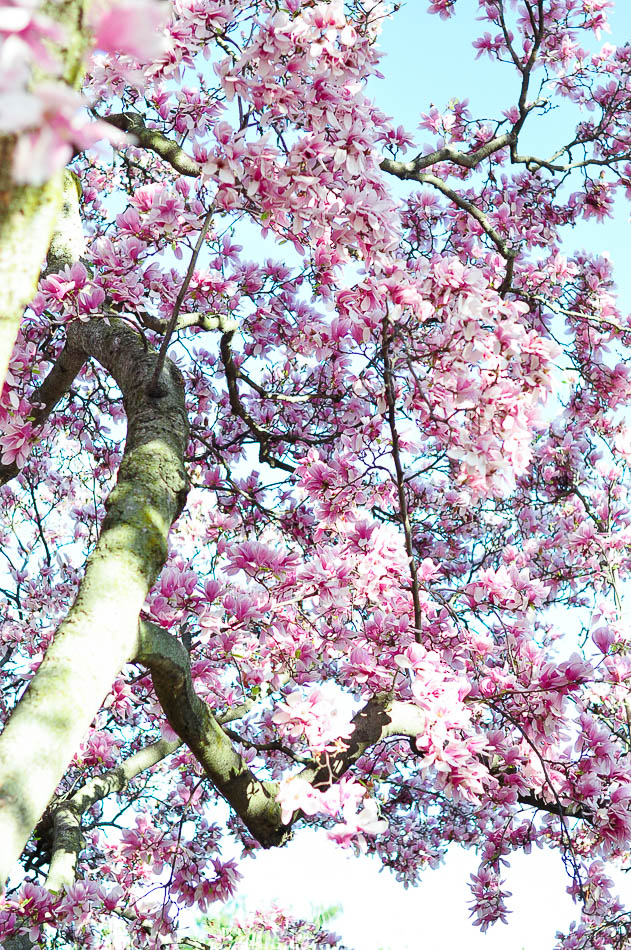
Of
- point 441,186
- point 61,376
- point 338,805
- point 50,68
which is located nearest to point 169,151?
point 61,376

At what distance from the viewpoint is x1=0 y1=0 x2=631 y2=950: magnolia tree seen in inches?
81.5

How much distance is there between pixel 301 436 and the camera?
470cm

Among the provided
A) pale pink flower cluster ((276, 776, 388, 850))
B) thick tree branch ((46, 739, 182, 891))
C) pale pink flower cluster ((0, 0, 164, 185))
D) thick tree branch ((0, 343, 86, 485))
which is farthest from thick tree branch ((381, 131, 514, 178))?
pale pink flower cluster ((0, 0, 164, 185))

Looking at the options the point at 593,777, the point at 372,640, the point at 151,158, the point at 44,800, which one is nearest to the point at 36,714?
the point at 44,800

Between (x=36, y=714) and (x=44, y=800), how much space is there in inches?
7.4

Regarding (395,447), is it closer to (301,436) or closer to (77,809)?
(301,436)

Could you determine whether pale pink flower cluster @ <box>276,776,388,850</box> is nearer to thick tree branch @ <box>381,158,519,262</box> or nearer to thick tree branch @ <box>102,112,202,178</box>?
thick tree branch @ <box>102,112,202,178</box>

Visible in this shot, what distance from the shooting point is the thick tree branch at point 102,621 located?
1.66 metres

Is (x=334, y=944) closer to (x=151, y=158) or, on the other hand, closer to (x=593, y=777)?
(x=593, y=777)

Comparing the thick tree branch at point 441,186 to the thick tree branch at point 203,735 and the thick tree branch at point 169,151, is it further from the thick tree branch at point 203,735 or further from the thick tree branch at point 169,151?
the thick tree branch at point 203,735

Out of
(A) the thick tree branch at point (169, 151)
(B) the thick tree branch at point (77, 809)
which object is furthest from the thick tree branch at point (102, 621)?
(B) the thick tree branch at point (77, 809)

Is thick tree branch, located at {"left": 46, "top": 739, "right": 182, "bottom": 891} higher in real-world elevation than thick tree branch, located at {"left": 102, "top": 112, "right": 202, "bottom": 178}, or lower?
lower

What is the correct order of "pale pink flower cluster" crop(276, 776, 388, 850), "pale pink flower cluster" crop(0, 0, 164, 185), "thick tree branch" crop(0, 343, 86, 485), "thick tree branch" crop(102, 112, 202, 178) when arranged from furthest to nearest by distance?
"thick tree branch" crop(0, 343, 86, 485) < "thick tree branch" crop(102, 112, 202, 178) < "pale pink flower cluster" crop(276, 776, 388, 850) < "pale pink flower cluster" crop(0, 0, 164, 185)

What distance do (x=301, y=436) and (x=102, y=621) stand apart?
9.05 feet
